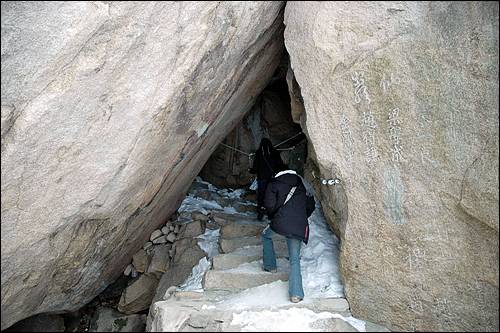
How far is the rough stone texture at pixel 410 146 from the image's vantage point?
4.46 metres

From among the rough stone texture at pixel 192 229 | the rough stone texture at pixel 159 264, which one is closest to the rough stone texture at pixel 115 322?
the rough stone texture at pixel 159 264

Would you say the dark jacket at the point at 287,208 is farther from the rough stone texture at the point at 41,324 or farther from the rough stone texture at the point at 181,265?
the rough stone texture at the point at 41,324

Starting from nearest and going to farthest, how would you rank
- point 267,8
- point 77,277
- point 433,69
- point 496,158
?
point 496,158, point 433,69, point 267,8, point 77,277

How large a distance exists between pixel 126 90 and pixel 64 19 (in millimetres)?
955

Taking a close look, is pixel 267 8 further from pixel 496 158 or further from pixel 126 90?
pixel 496 158

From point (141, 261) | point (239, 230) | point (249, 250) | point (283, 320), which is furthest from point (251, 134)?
point (283, 320)

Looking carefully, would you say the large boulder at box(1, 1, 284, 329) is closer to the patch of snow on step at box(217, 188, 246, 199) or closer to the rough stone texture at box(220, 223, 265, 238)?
the rough stone texture at box(220, 223, 265, 238)

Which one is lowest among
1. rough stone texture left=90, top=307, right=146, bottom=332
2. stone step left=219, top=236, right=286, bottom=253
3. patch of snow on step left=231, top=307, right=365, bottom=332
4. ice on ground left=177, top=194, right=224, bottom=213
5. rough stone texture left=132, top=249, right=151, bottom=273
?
rough stone texture left=90, top=307, right=146, bottom=332

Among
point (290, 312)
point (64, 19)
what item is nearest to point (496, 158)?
point (290, 312)

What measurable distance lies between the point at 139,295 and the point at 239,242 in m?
2.19

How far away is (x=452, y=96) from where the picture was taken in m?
4.59

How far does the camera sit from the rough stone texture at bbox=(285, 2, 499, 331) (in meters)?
4.46

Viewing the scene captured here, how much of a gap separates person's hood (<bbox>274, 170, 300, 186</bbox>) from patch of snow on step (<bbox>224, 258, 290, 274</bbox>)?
154 cm

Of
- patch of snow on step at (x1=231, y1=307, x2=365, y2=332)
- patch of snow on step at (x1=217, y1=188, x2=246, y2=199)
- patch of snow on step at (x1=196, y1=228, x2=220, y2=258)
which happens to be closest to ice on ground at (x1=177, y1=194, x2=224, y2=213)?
patch of snow on step at (x1=217, y1=188, x2=246, y2=199)
